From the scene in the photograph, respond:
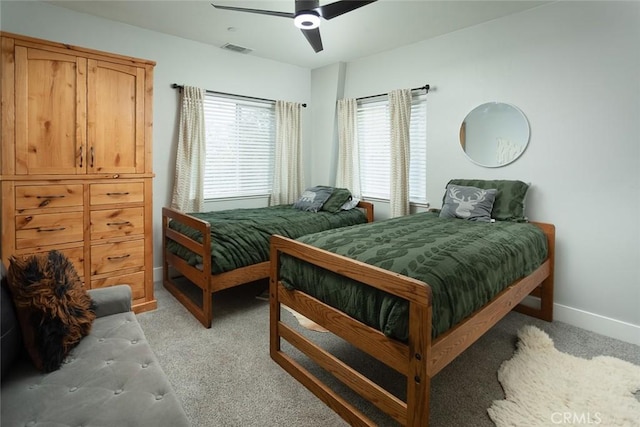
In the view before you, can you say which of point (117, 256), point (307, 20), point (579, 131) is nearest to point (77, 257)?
point (117, 256)

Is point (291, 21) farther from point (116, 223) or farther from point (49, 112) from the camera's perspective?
point (116, 223)

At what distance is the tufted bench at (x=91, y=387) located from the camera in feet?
3.56

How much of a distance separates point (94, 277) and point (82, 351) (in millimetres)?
1396

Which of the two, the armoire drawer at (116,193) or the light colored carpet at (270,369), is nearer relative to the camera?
the light colored carpet at (270,369)

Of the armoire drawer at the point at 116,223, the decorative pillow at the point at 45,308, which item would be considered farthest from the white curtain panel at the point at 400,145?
the decorative pillow at the point at 45,308

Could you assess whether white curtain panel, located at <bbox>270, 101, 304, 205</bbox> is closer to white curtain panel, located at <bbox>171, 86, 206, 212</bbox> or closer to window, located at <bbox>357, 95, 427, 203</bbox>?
window, located at <bbox>357, 95, 427, 203</bbox>

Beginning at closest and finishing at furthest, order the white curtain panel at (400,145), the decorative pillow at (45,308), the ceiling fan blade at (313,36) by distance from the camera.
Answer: the decorative pillow at (45,308)
the ceiling fan blade at (313,36)
the white curtain panel at (400,145)

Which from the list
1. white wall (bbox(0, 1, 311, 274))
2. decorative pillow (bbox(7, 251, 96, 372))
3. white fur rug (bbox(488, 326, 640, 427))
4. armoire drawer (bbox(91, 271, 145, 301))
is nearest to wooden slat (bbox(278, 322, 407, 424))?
white fur rug (bbox(488, 326, 640, 427))

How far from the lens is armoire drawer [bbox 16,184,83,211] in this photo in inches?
92.0

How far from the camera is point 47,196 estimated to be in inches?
95.3

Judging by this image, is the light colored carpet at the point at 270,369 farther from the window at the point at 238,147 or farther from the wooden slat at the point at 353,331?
the window at the point at 238,147

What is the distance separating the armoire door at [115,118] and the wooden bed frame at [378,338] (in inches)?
58.2

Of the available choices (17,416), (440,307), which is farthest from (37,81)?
(440,307)

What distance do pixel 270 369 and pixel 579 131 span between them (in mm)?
2840
